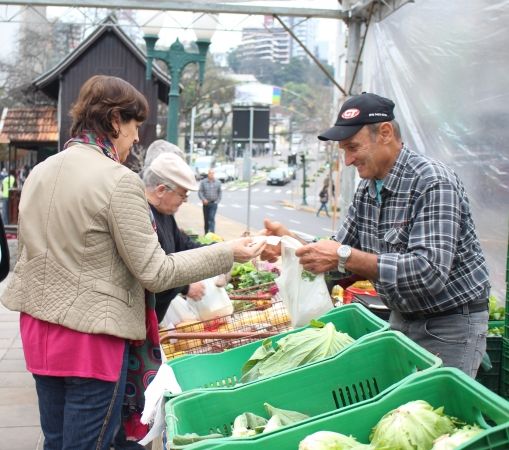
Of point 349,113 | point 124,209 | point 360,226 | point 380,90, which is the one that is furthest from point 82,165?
point 380,90

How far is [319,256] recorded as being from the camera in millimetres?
2822

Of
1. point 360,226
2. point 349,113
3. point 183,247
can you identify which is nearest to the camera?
point 349,113

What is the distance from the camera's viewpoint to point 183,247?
163 inches

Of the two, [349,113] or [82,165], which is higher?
[349,113]

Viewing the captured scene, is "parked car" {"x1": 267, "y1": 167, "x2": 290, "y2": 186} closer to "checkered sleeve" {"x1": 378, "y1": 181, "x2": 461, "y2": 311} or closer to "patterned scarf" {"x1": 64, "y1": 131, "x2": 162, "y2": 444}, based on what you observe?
"patterned scarf" {"x1": 64, "y1": 131, "x2": 162, "y2": 444}

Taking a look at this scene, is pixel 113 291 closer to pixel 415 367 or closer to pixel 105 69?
pixel 415 367

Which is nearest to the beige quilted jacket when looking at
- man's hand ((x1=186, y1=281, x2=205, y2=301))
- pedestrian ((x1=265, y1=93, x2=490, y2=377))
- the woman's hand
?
the woman's hand

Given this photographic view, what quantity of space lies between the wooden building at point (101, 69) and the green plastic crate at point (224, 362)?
903 inches

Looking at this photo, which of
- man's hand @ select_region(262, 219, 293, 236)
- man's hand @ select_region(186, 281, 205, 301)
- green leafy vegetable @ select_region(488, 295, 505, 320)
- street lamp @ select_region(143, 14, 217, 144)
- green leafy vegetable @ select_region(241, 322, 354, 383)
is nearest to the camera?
green leafy vegetable @ select_region(241, 322, 354, 383)

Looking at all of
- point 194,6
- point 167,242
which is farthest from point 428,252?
point 194,6

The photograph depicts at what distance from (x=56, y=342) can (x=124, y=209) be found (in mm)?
558

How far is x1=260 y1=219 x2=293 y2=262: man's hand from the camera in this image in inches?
127

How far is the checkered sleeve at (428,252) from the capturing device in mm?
2543

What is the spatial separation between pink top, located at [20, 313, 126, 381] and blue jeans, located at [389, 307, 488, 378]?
4.14ft
